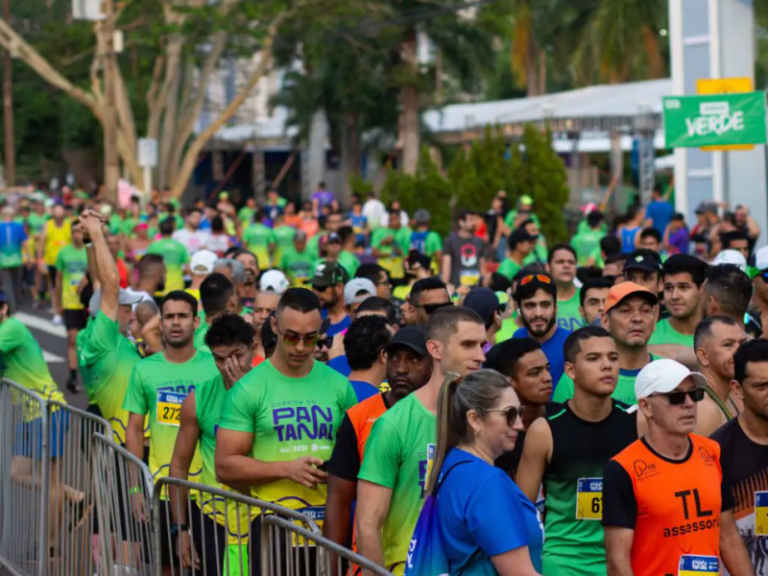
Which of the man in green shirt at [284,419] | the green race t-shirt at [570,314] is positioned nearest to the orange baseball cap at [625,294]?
the man in green shirt at [284,419]

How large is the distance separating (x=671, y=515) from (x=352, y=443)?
4.20 feet

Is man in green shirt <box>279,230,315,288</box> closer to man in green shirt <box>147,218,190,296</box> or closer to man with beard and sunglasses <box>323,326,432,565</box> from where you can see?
man in green shirt <box>147,218,190,296</box>

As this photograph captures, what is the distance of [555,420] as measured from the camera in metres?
5.77

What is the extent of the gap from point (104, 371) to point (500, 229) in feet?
41.7

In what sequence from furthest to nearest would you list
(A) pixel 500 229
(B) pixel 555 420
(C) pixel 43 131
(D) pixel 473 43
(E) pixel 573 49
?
(C) pixel 43 131, (E) pixel 573 49, (D) pixel 473 43, (A) pixel 500 229, (B) pixel 555 420

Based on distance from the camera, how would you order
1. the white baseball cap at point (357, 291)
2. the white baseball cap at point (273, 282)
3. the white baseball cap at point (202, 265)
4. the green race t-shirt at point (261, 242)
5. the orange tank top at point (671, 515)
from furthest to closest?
the green race t-shirt at point (261, 242) → the white baseball cap at point (202, 265) → the white baseball cap at point (273, 282) → the white baseball cap at point (357, 291) → the orange tank top at point (671, 515)

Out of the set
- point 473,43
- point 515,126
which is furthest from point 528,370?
point 473,43

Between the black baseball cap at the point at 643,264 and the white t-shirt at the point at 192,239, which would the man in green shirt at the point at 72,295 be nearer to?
the white t-shirt at the point at 192,239

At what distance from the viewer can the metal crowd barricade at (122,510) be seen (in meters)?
6.51

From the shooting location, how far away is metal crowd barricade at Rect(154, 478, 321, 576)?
5.62 metres

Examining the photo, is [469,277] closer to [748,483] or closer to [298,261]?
[298,261]

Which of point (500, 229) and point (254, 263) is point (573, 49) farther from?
point (254, 263)

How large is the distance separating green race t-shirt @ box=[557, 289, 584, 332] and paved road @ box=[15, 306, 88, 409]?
20.0 feet

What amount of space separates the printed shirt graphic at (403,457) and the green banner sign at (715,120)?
1142 cm
